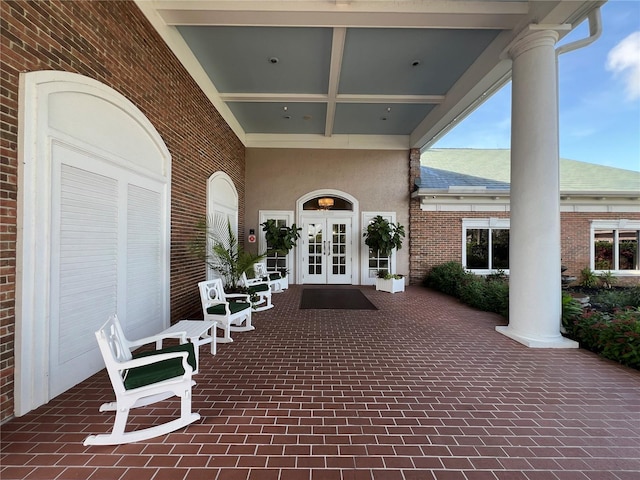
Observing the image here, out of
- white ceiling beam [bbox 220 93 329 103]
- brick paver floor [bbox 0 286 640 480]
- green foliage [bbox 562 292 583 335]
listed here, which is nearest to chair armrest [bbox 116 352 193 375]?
brick paver floor [bbox 0 286 640 480]

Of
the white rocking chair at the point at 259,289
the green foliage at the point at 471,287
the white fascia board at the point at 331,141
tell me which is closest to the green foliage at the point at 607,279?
the green foliage at the point at 471,287

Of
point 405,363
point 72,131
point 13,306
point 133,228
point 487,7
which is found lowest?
point 405,363

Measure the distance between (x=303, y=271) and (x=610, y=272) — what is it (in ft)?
31.1

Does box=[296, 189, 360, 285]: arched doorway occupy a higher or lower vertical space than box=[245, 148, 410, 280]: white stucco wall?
lower

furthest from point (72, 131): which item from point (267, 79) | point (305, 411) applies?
point (267, 79)

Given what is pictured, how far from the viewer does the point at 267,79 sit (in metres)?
5.87

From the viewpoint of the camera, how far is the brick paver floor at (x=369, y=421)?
1.72m

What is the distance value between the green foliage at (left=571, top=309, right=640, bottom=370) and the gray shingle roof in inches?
212

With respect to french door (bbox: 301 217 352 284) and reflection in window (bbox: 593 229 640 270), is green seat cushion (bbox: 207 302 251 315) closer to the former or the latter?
french door (bbox: 301 217 352 284)

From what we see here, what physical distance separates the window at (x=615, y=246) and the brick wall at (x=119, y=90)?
1143 centimetres

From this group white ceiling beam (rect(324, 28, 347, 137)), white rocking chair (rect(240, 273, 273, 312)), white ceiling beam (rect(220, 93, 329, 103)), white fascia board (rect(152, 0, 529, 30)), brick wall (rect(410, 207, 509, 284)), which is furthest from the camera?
brick wall (rect(410, 207, 509, 284))

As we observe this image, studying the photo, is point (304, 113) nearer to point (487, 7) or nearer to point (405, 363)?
point (487, 7)

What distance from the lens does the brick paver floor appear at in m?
1.72

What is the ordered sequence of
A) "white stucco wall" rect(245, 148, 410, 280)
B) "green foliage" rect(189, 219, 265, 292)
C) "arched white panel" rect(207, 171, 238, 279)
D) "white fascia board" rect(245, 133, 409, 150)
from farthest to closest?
1. "white stucco wall" rect(245, 148, 410, 280)
2. "white fascia board" rect(245, 133, 409, 150)
3. "arched white panel" rect(207, 171, 238, 279)
4. "green foliage" rect(189, 219, 265, 292)
